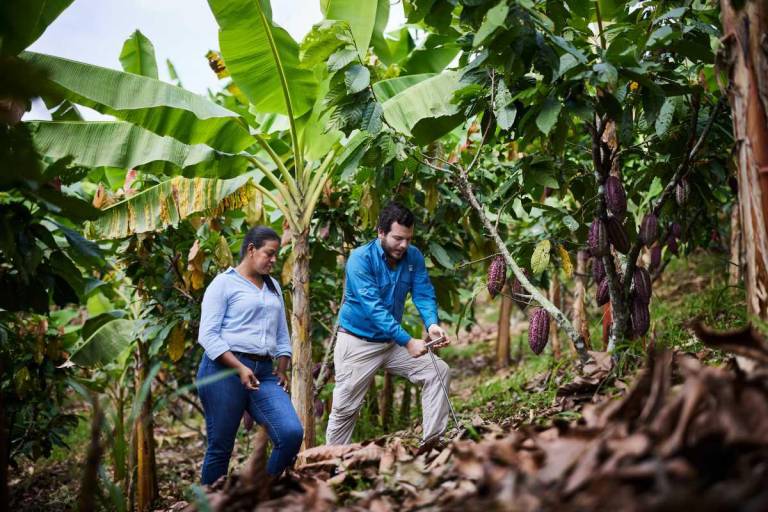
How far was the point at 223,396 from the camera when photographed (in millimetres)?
3838

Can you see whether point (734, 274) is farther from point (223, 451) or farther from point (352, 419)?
point (223, 451)

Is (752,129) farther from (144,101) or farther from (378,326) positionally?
(144,101)

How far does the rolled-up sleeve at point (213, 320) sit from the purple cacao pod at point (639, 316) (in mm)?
2271

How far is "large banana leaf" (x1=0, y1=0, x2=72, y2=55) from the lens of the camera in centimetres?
388

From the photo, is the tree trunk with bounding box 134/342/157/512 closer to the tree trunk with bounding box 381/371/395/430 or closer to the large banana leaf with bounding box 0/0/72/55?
the tree trunk with bounding box 381/371/395/430

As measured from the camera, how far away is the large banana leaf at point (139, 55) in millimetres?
6387

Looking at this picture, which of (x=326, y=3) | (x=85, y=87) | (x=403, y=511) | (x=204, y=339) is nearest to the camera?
(x=403, y=511)

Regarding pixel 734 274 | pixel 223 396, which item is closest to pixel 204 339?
pixel 223 396

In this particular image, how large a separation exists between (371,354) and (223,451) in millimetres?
1179

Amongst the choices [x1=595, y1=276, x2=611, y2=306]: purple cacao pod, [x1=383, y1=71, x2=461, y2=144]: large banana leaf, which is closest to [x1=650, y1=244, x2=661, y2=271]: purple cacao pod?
[x1=595, y1=276, x2=611, y2=306]: purple cacao pod

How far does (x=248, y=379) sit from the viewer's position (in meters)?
3.76

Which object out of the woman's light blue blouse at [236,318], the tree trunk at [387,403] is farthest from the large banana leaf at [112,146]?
the tree trunk at [387,403]

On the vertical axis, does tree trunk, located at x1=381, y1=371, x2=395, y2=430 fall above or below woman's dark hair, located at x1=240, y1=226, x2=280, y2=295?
below

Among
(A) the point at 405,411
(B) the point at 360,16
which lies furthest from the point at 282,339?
(A) the point at 405,411
